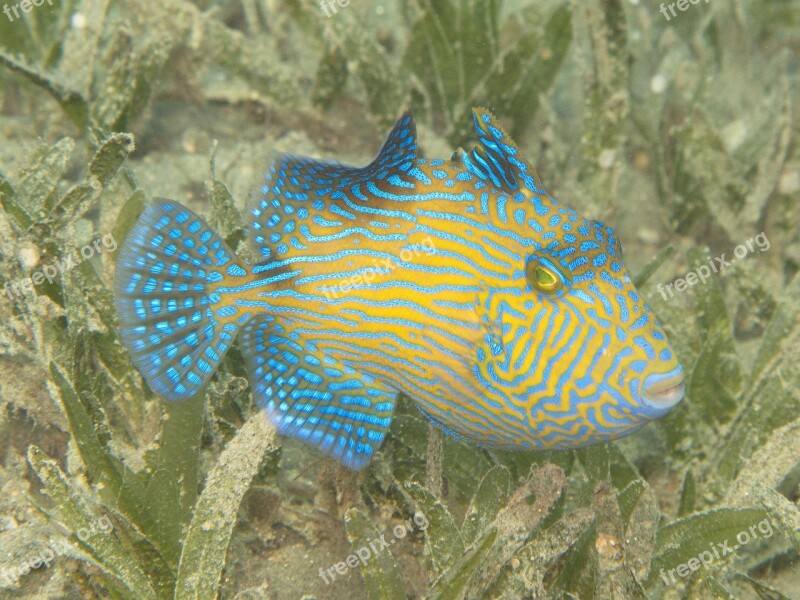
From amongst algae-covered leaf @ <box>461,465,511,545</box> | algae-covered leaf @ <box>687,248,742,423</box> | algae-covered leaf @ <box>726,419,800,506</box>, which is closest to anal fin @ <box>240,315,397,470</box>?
algae-covered leaf @ <box>461,465,511,545</box>

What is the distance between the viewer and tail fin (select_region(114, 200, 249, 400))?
277 cm

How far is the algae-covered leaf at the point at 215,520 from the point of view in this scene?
2590mm

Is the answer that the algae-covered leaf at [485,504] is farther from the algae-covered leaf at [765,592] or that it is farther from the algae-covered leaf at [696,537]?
the algae-covered leaf at [765,592]

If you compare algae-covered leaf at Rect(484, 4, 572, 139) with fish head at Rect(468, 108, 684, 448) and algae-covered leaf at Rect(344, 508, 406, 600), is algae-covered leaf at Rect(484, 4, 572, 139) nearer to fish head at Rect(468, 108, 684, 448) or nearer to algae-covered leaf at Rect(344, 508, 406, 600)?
fish head at Rect(468, 108, 684, 448)

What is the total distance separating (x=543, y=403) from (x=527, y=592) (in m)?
0.81

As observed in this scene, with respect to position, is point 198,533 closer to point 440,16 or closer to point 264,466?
point 264,466

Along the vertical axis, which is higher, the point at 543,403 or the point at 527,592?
the point at 543,403

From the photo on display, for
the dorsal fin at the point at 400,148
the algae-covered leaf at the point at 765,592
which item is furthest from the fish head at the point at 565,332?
the algae-covered leaf at the point at 765,592

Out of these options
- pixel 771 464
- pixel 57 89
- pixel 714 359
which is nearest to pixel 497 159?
pixel 771 464

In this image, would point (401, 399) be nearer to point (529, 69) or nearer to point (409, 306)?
point (409, 306)

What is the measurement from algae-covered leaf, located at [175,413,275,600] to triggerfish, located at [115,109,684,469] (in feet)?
0.64

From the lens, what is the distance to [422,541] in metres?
3.15

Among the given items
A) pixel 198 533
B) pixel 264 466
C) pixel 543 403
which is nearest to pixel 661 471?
pixel 543 403

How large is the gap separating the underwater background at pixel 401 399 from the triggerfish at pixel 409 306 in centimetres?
Result: 26
